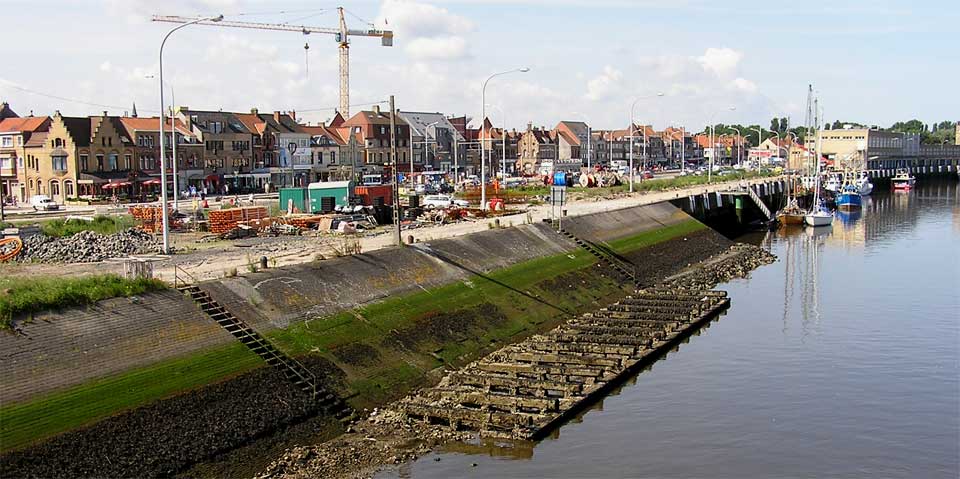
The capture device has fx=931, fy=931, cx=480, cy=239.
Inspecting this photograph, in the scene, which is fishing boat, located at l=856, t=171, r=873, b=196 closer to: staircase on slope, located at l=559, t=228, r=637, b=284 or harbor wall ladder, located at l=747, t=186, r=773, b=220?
harbor wall ladder, located at l=747, t=186, r=773, b=220

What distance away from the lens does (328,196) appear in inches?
2311

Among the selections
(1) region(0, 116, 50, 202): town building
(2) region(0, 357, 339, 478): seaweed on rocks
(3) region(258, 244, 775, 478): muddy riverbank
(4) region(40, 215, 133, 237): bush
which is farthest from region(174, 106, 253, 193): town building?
(3) region(258, 244, 775, 478): muddy riverbank

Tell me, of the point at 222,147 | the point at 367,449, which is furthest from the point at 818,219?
the point at 367,449

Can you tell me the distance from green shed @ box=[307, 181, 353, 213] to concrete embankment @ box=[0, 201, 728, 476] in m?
14.5

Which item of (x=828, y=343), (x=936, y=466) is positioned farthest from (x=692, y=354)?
(x=936, y=466)

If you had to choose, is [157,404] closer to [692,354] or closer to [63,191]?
[692,354]

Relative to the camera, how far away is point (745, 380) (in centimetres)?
3244

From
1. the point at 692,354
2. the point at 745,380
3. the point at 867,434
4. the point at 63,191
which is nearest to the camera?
the point at 867,434

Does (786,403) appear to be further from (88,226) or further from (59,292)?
Result: (88,226)

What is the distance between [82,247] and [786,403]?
28377mm

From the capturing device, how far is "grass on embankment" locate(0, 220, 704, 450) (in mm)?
22719

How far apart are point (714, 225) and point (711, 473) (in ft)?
200

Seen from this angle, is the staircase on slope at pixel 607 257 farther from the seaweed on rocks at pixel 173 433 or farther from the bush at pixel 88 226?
the seaweed on rocks at pixel 173 433

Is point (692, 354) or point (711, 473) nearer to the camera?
point (711, 473)
